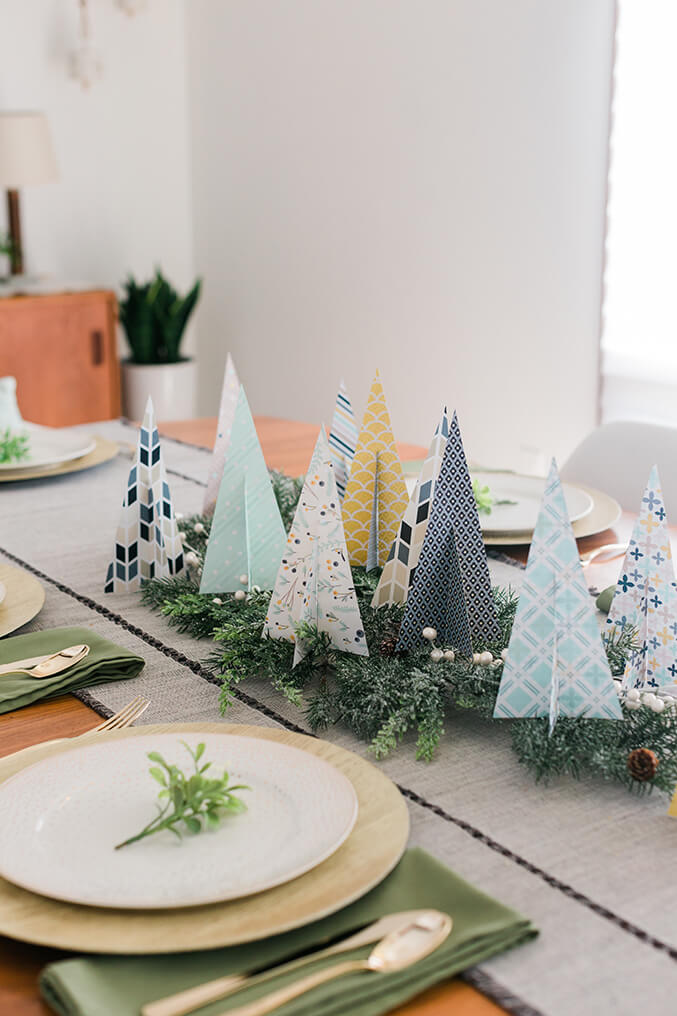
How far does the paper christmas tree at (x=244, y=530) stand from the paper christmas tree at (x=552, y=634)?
0.34 m

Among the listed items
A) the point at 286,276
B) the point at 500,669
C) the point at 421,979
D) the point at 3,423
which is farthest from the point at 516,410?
the point at 421,979

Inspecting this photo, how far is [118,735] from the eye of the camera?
2.45ft

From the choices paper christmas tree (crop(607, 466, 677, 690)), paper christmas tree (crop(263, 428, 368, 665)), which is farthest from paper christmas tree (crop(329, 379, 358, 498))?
paper christmas tree (crop(607, 466, 677, 690))

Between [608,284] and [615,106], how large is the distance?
1.58 ft

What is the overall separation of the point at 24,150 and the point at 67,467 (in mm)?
2310

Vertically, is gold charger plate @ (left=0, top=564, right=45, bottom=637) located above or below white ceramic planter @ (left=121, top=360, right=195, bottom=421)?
above

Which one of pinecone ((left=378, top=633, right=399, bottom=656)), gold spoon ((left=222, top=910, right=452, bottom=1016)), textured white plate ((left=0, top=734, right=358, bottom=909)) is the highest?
pinecone ((left=378, top=633, right=399, bottom=656))

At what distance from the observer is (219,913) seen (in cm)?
55

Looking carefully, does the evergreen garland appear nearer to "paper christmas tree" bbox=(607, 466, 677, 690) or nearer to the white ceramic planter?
"paper christmas tree" bbox=(607, 466, 677, 690)

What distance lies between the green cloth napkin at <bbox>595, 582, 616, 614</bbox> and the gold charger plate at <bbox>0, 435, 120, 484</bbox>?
86 centimetres

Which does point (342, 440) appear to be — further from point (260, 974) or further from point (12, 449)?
point (260, 974)

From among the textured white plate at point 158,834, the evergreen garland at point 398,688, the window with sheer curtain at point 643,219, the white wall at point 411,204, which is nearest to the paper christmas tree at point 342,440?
the evergreen garland at point 398,688

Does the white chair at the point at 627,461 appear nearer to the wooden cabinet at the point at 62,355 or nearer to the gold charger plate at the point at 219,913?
the gold charger plate at the point at 219,913

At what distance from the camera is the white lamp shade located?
3488 mm
